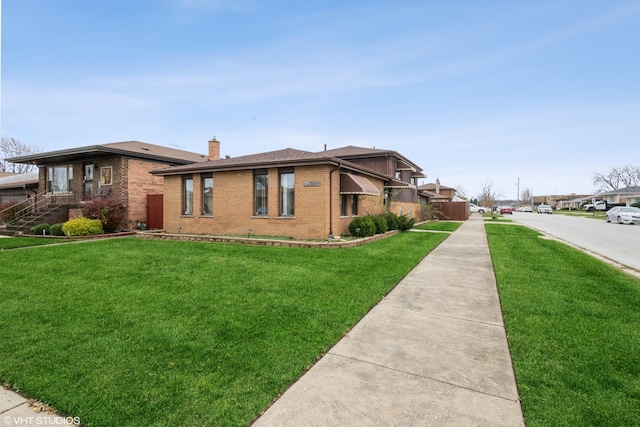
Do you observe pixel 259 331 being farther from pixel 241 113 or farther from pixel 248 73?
pixel 241 113

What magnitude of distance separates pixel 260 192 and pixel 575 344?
11981 mm

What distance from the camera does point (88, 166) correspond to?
19.0m

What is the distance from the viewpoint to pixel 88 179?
62.2 feet

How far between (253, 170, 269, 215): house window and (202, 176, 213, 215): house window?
9.09 ft

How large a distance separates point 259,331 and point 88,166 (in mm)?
20802

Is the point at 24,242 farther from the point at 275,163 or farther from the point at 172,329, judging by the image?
the point at 172,329

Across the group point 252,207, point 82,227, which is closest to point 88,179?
point 82,227

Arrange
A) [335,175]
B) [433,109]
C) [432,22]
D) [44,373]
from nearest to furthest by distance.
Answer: [44,373] → [335,175] → [432,22] → [433,109]

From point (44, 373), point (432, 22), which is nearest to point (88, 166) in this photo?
point (44, 373)

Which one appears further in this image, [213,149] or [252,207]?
[213,149]

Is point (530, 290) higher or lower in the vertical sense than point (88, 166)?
lower

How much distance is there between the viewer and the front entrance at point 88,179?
18797 mm

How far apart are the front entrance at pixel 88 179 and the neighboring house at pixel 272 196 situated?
5.96 m

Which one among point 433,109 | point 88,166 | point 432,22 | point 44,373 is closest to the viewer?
Result: point 44,373
